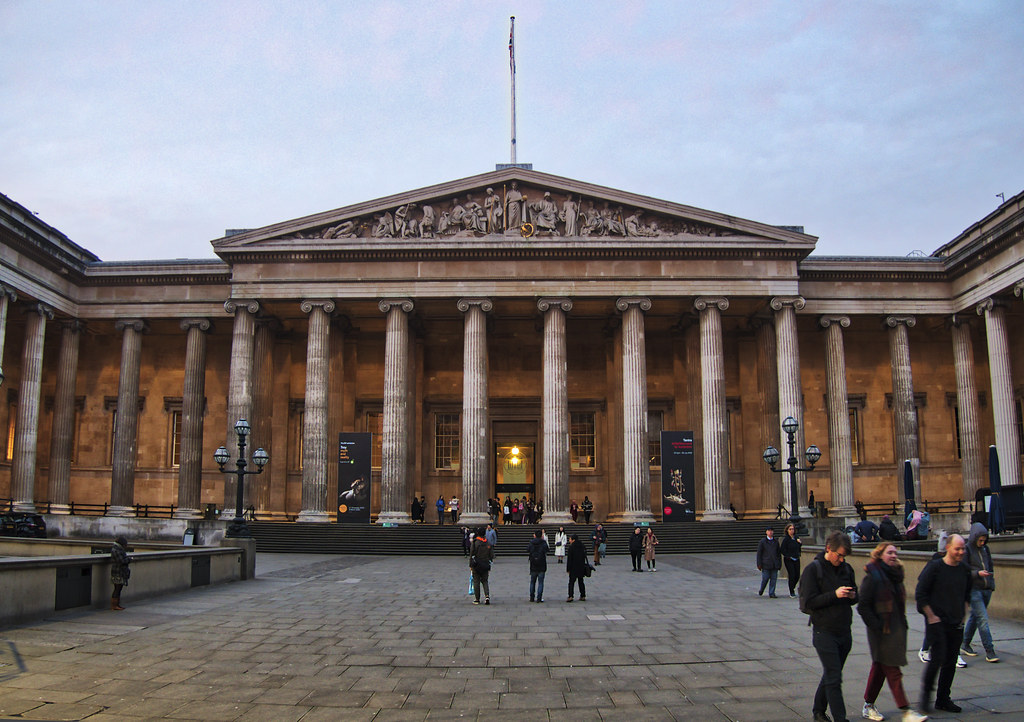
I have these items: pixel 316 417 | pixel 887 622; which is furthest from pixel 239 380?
pixel 887 622

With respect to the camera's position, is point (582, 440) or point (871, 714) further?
point (582, 440)

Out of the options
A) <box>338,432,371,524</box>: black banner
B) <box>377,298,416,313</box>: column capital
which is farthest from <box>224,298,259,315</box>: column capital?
<box>338,432,371,524</box>: black banner

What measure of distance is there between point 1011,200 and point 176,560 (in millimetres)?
32908

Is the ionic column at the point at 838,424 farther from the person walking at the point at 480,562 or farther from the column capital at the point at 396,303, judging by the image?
the person walking at the point at 480,562

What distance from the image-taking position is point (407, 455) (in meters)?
36.7

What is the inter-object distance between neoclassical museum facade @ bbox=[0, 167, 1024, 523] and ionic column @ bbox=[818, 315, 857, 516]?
0.10 meters

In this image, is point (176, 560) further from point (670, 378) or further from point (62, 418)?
point (670, 378)

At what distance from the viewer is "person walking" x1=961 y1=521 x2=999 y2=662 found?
33.4 ft

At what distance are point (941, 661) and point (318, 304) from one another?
31587mm

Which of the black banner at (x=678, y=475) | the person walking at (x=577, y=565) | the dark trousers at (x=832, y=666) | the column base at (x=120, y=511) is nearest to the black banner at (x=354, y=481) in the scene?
the column base at (x=120, y=511)

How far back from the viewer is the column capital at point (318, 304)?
120 ft

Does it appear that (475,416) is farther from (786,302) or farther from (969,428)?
(969,428)

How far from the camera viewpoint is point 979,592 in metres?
10.4

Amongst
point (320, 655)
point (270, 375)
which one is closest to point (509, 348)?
point (270, 375)
